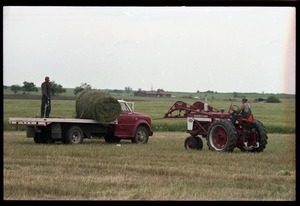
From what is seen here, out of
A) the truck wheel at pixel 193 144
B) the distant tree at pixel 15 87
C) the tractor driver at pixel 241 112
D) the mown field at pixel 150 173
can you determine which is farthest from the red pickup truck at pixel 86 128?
the distant tree at pixel 15 87

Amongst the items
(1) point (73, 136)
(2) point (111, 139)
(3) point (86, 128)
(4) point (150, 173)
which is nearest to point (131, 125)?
(2) point (111, 139)

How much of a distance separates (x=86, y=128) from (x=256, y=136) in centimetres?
487

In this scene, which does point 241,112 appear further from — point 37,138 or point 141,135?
point 37,138

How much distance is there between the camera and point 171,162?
10703mm

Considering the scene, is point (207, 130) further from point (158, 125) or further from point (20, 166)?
point (158, 125)

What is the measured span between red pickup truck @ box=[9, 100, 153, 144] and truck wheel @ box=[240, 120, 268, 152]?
163 inches

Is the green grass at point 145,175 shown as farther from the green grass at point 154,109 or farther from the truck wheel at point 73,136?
the truck wheel at point 73,136

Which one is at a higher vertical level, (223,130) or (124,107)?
(124,107)

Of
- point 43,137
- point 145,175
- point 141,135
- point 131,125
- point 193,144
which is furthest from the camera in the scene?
point 141,135

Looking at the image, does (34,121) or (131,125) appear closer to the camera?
(34,121)

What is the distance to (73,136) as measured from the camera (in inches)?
606

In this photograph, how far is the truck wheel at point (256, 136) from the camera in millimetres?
12930

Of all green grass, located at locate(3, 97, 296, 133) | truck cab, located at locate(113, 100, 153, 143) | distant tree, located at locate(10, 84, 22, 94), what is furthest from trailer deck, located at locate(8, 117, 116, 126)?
distant tree, located at locate(10, 84, 22, 94)

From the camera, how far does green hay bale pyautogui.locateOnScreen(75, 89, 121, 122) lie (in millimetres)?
15547
